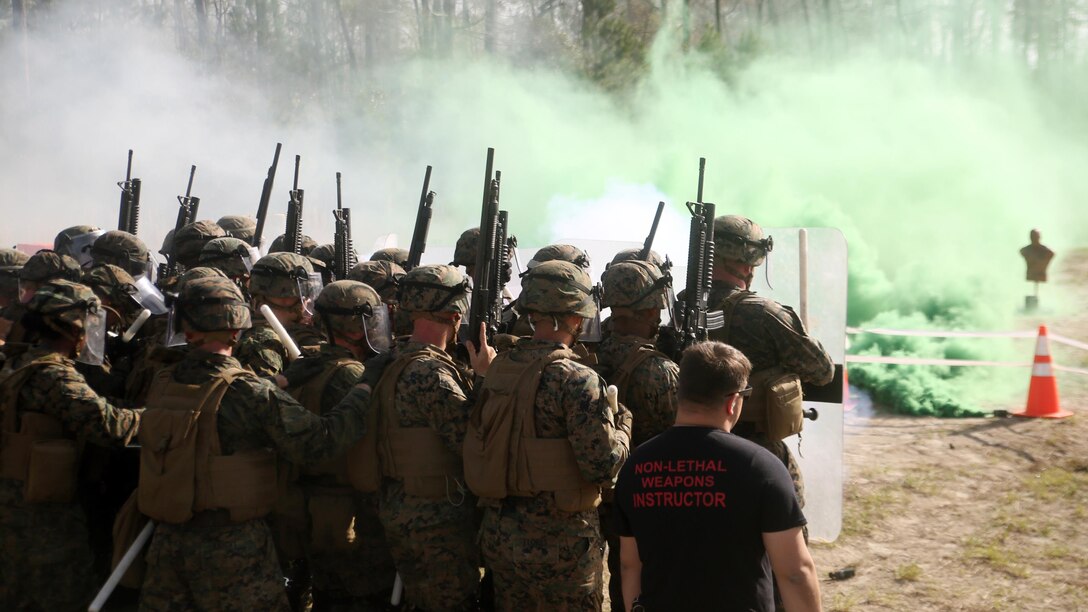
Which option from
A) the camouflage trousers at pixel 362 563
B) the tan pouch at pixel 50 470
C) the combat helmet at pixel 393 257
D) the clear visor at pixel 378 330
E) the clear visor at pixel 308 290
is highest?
the combat helmet at pixel 393 257

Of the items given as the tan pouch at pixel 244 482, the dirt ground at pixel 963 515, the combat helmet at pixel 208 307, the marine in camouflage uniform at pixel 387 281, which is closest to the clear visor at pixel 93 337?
the combat helmet at pixel 208 307

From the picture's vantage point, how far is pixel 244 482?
14.7 feet

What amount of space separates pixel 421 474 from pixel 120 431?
5.18 feet

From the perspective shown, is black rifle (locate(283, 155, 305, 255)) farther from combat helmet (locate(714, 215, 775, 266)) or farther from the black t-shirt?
the black t-shirt

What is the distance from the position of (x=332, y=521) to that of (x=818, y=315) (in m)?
3.68

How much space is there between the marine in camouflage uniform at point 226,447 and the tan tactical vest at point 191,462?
0.11ft

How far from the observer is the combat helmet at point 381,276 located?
21.0 ft

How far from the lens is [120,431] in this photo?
5086 millimetres

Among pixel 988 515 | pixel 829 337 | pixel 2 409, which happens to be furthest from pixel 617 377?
pixel 988 515

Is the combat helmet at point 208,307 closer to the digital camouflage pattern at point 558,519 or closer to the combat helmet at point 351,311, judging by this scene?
the combat helmet at point 351,311

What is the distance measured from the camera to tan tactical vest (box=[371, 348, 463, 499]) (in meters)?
4.82

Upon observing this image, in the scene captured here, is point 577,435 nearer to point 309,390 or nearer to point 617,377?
point 617,377

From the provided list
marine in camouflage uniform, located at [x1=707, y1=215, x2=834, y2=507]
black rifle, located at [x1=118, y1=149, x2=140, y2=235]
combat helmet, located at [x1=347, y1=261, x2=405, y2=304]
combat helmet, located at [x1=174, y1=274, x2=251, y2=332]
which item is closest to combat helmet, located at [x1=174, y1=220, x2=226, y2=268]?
combat helmet, located at [x1=347, y1=261, x2=405, y2=304]

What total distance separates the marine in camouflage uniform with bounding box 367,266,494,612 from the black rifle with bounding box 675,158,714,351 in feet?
4.40
